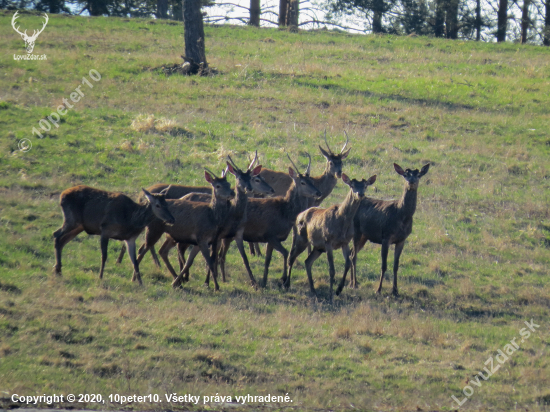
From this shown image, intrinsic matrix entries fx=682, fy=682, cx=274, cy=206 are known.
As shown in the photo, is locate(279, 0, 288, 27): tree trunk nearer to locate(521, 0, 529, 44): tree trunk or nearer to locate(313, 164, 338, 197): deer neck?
locate(521, 0, 529, 44): tree trunk

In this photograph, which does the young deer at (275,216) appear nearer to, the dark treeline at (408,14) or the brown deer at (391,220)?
the brown deer at (391,220)

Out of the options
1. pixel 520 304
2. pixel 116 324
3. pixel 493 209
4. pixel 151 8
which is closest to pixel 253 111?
pixel 493 209

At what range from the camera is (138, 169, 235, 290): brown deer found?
13.2 metres

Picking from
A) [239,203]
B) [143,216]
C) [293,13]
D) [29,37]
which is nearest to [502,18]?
[293,13]

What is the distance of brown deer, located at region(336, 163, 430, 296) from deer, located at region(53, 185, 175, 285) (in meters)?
4.09

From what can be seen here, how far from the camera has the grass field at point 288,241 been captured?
8953mm

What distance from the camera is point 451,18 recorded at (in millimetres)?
44969

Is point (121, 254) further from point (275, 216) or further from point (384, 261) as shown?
point (384, 261)

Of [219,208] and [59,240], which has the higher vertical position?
[219,208]

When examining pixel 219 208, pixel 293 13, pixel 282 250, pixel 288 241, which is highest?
pixel 293 13

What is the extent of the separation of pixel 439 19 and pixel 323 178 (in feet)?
111

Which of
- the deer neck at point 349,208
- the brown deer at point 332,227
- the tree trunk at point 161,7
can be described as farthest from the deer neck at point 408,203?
the tree trunk at point 161,7

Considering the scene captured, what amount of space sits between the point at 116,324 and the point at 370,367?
12.3ft

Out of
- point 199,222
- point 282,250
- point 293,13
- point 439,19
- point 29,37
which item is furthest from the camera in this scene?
point 439,19
